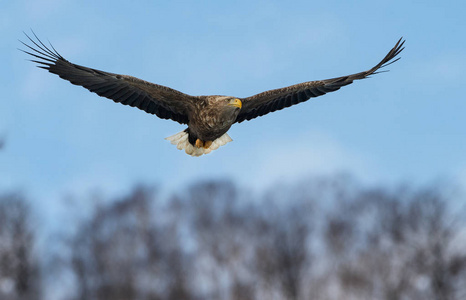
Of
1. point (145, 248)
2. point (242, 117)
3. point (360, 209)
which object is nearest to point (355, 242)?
point (360, 209)

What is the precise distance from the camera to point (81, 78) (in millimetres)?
9719

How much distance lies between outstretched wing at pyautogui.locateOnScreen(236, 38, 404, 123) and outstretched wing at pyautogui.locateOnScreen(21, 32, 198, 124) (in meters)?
0.98

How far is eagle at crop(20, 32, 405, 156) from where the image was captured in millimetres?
9570

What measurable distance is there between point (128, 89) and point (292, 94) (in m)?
2.33

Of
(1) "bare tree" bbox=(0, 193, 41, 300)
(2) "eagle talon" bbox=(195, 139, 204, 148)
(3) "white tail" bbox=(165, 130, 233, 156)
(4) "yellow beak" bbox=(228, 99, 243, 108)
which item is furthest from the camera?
(1) "bare tree" bbox=(0, 193, 41, 300)

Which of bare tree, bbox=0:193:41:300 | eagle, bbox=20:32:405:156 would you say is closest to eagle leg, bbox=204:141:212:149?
eagle, bbox=20:32:405:156

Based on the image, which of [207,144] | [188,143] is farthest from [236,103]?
[188,143]

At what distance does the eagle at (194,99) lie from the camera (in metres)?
9.57

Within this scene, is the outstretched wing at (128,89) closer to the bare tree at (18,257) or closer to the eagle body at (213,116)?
the eagle body at (213,116)

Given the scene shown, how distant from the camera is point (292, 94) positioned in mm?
10867

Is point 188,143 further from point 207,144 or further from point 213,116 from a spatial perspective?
point 213,116

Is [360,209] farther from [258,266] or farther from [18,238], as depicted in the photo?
[18,238]

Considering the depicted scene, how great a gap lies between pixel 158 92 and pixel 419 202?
87.5 ft

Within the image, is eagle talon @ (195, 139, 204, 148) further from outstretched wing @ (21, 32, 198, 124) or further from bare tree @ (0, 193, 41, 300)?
bare tree @ (0, 193, 41, 300)
